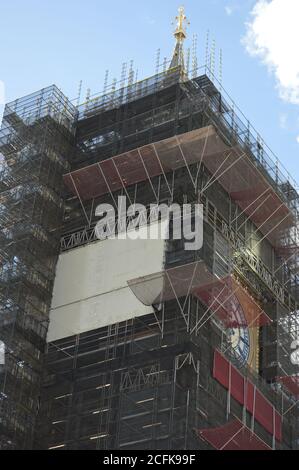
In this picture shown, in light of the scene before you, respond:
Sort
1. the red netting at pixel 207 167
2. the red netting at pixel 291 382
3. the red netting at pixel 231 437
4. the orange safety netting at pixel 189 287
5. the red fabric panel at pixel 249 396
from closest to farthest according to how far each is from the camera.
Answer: the red netting at pixel 231 437, the orange safety netting at pixel 189 287, the red fabric panel at pixel 249 396, the red netting at pixel 291 382, the red netting at pixel 207 167

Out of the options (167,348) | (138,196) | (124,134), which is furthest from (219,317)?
(124,134)

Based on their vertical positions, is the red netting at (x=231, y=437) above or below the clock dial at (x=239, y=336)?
below

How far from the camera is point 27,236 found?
47031 millimetres

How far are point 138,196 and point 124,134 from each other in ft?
11.1

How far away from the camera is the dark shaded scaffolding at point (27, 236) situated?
43.5m

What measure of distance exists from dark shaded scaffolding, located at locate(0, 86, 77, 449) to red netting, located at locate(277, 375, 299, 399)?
940 cm

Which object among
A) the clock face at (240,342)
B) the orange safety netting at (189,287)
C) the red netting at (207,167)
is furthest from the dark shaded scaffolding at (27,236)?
the clock face at (240,342)

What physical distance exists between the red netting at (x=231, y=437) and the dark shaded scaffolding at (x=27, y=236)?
689cm

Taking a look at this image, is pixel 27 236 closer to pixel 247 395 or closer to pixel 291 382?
pixel 247 395

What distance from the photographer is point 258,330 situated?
158 ft

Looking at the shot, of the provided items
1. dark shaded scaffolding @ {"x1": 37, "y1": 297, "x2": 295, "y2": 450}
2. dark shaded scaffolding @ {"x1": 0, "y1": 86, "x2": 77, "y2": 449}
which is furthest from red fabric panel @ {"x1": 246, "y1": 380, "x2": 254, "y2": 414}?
dark shaded scaffolding @ {"x1": 0, "y1": 86, "x2": 77, "y2": 449}

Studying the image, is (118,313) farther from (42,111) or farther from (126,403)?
(42,111)

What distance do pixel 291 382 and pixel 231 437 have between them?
6608 millimetres

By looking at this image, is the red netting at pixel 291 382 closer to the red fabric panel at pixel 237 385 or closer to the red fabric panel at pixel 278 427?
the red fabric panel at pixel 278 427
